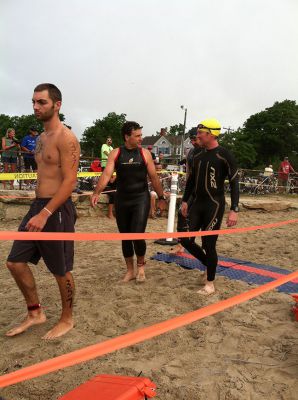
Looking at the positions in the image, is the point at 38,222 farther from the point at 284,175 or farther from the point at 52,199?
the point at 284,175

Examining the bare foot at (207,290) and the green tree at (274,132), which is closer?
the bare foot at (207,290)

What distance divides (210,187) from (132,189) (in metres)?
0.93

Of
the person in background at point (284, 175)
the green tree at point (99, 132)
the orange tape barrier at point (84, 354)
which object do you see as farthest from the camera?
the green tree at point (99, 132)

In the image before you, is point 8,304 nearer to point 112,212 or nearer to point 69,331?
point 69,331

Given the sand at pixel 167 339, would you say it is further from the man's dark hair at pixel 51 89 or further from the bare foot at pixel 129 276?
the man's dark hair at pixel 51 89

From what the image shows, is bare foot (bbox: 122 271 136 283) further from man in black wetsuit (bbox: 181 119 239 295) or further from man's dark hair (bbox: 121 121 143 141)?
man's dark hair (bbox: 121 121 143 141)

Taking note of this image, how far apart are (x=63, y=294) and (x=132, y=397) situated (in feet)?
5.36

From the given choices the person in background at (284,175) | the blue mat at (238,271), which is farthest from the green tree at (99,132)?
the blue mat at (238,271)

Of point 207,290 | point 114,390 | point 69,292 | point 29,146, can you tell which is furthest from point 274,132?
point 114,390

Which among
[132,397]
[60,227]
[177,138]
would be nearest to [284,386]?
[132,397]

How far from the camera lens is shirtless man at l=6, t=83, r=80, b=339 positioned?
305 cm

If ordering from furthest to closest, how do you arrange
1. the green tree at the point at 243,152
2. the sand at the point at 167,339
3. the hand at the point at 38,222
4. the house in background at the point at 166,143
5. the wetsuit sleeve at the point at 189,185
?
the house in background at the point at 166,143 < the green tree at the point at 243,152 < the wetsuit sleeve at the point at 189,185 < the hand at the point at 38,222 < the sand at the point at 167,339

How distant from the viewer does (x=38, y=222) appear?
115 inches

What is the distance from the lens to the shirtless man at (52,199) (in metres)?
3.05
